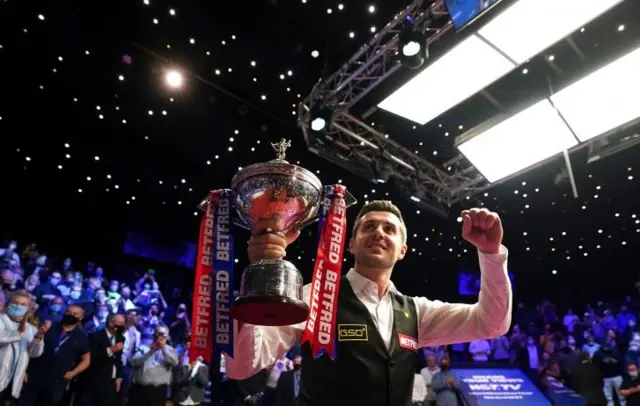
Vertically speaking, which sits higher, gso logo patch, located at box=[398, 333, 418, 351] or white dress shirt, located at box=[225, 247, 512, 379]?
white dress shirt, located at box=[225, 247, 512, 379]

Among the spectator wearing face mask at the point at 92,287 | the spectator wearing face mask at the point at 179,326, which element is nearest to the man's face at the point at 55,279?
the spectator wearing face mask at the point at 92,287

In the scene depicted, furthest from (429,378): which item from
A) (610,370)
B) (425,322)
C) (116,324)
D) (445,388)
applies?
(425,322)

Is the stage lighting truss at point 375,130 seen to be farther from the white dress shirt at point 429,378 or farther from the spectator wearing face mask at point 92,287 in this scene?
the spectator wearing face mask at point 92,287

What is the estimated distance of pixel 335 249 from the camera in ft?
6.38

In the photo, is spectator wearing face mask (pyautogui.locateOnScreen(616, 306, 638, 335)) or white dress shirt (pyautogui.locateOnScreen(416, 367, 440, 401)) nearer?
white dress shirt (pyautogui.locateOnScreen(416, 367, 440, 401))

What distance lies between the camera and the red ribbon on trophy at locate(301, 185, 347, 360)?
1.65 metres

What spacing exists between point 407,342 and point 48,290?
9.12 meters

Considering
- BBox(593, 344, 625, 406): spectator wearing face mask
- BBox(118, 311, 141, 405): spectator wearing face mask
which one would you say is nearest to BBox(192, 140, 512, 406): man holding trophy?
BBox(118, 311, 141, 405): spectator wearing face mask

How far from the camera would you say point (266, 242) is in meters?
1.90

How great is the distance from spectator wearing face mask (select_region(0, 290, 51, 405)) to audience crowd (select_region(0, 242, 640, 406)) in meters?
0.01

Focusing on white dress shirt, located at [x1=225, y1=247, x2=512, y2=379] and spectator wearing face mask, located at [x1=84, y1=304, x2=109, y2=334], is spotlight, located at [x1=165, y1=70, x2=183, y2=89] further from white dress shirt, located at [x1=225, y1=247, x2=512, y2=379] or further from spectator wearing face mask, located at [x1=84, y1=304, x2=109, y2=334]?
white dress shirt, located at [x1=225, y1=247, x2=512, y2=379]

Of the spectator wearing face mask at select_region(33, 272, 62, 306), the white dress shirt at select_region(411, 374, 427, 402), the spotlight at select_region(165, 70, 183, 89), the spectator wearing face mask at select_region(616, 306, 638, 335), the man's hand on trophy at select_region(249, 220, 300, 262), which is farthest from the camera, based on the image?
the spectator wearing face mask at select_region(616, 306, 638, 335)

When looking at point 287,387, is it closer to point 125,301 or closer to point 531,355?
point 125,301

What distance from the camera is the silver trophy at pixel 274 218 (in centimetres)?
168
